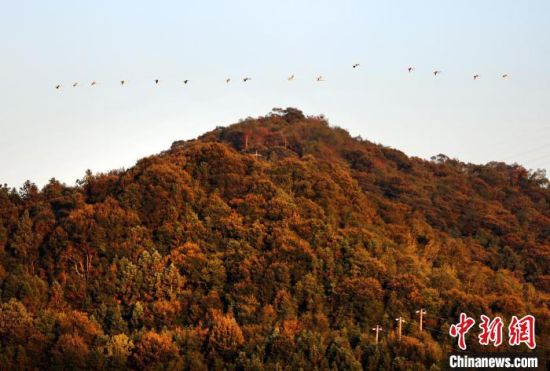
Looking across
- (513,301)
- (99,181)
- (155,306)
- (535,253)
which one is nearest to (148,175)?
(99,181)

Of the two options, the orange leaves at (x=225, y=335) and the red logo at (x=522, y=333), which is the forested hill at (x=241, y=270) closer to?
the orange leaves at (x=225, y=335)

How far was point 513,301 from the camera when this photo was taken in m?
47.2

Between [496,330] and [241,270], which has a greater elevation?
[241,270]

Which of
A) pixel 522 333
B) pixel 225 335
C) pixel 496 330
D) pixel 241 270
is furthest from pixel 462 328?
pixel 241 270

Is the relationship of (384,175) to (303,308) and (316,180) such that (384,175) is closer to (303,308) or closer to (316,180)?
(316,180)

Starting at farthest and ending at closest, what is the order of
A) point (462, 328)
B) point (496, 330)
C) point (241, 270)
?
1. point (241, 270)
2. point (462, 328)
3. point (496, 330)

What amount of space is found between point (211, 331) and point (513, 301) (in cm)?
1541

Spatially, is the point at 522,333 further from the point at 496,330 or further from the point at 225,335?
the point at 225,335

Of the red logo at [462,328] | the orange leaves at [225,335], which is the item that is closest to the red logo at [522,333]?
the red logo at [462,328]

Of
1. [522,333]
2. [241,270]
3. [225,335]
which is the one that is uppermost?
[241,270]

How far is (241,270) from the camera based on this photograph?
4916 centimetres

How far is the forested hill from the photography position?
41.7 m

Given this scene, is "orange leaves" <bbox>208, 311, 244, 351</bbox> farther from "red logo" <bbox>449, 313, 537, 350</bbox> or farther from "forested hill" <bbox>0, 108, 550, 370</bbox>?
"red logo" <bbox>449, 313, 537, 350</bbox>

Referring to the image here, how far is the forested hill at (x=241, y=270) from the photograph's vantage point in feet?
137
